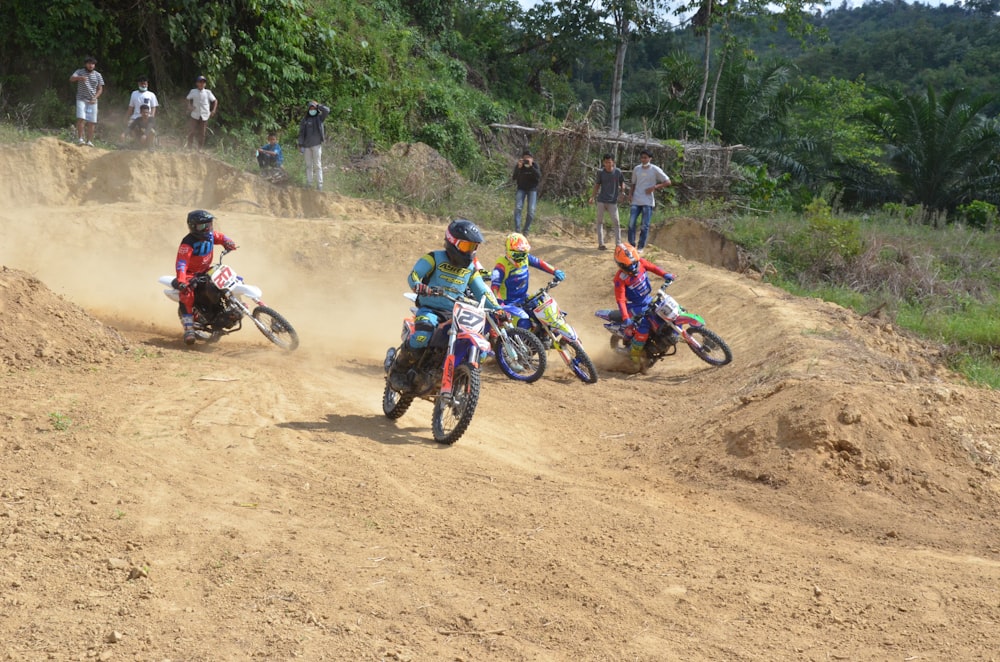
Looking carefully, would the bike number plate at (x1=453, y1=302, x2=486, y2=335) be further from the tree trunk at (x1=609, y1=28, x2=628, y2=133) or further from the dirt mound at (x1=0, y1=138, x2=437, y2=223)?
the tree trunk at (x1=609, y1=28, x2=628, y2=133)

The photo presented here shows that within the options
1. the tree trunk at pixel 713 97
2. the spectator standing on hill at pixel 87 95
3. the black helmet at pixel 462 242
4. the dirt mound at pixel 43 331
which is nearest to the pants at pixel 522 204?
the spectator standing on hill at pixel 87 95

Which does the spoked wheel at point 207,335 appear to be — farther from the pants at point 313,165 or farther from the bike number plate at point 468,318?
the pants at point 313,165

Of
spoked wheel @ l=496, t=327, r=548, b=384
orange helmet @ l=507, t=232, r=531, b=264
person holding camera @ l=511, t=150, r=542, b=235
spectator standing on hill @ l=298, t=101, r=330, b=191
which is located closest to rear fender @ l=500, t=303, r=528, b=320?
spoked wheel @ l=496, t=327, r=548, b=384

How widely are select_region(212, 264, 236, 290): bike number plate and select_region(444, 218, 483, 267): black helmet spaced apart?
3967 millimetres

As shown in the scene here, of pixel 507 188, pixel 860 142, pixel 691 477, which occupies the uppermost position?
pixel 860 142

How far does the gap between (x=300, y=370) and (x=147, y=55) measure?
1554cm

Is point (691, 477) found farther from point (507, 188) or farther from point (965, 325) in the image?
point (507, 188)

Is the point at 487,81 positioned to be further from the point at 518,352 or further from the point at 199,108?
the point at 518,352

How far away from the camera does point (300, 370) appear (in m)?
10.3

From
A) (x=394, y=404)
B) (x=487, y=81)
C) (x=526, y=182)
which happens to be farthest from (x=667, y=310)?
(x=487, y=81)

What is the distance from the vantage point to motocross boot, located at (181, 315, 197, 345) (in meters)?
11.4

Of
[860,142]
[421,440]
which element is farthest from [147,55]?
[860,142]

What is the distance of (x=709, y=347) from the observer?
11961 millimetres

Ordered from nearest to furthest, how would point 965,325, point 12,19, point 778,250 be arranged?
point 965,325 < point 778,250 < point 12,19
